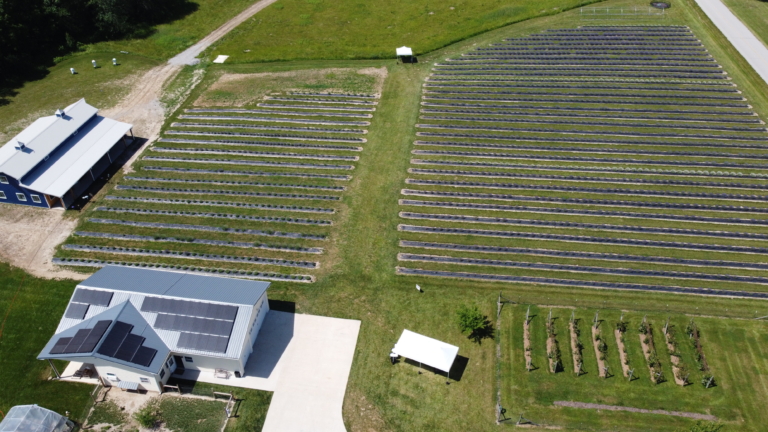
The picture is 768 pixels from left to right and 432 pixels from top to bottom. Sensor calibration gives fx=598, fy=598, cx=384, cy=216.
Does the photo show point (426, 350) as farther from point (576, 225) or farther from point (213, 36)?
point (213, 36)

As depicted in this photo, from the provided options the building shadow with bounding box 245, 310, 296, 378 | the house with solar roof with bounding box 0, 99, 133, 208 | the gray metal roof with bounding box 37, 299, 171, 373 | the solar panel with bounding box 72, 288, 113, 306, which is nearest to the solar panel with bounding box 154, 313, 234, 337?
the gray metal roof with bounding box 37, 299, 171, 373

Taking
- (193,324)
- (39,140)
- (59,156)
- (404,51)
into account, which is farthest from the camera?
(404,51)

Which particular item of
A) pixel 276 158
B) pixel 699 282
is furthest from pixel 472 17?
pixel 699 282

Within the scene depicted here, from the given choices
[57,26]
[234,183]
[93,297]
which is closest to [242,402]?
[93,297]

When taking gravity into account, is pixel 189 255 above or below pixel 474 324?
above

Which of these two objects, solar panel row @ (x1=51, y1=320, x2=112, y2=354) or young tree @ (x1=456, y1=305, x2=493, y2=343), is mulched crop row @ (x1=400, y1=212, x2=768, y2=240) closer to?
young tree @ (x1=456, y1=305, x2=493, y2=343)

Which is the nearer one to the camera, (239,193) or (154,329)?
(154,329)
